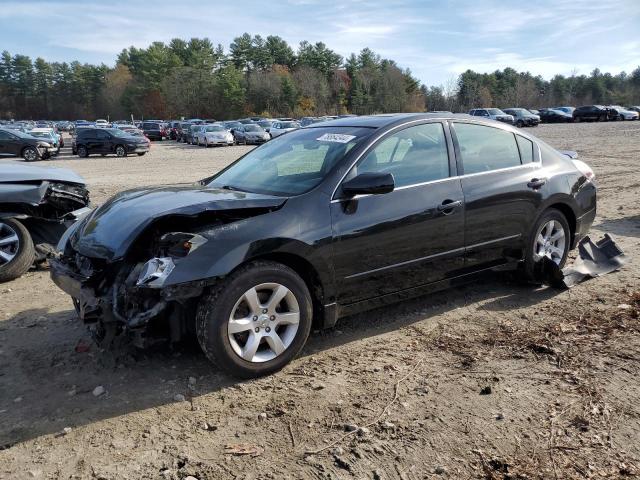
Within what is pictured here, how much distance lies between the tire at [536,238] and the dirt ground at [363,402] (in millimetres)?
390

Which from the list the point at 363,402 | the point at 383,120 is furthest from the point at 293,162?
the point at 363,402

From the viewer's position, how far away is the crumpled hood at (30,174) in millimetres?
6090

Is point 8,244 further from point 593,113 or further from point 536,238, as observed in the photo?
point 593,113

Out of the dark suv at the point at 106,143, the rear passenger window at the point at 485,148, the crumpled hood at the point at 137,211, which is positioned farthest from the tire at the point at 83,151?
the rear passenger window at the point at 485,148

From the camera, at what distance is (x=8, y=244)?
18.8ft

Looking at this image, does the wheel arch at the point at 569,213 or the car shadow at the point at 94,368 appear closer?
the car shadow at the point at 94,368

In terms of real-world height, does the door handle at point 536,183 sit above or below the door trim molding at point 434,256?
above

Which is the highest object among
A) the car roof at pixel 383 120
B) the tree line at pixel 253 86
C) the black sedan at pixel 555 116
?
the tree line at pixel 253 86

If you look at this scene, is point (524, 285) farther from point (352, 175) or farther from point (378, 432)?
point (378, 432)

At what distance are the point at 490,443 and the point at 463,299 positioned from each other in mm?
2308

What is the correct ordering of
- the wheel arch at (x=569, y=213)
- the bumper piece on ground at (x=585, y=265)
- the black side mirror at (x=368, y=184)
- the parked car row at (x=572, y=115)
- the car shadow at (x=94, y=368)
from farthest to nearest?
the parked car row at (x=572, y=115), the wheel arch at (x=569, y=213), the bumper piece on ground at (x=585, y=265), the black side mirror at (x=368, y=184), the car shadow at (x=94, y=368)

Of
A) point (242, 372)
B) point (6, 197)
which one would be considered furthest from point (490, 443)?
point (6, 197)

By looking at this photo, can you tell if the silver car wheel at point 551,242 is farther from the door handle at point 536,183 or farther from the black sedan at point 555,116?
the black sedan at point 555,116

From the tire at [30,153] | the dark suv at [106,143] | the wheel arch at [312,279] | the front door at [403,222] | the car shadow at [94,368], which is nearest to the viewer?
the car shadow at [94,368]
